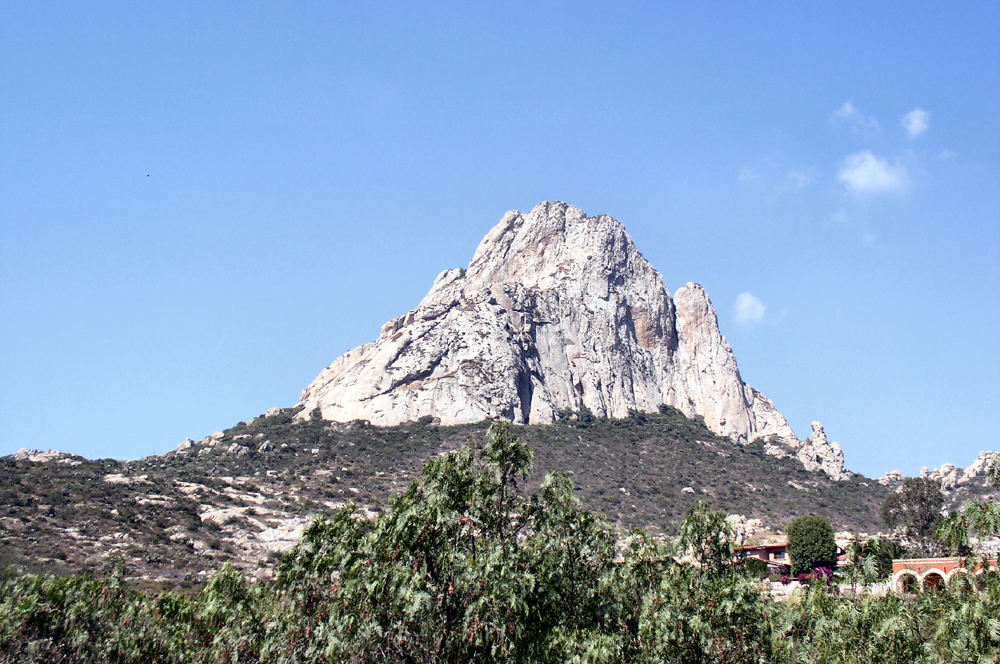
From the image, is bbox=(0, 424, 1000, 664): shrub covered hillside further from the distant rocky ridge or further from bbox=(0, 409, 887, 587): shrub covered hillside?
the distant rocky ridge

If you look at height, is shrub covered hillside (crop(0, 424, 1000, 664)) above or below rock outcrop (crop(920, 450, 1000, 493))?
below

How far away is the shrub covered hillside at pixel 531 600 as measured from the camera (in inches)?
595

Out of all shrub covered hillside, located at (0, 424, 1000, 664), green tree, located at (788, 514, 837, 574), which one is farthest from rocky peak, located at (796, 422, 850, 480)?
shrub covered hillside, located at (0, 424, 1000, 664)

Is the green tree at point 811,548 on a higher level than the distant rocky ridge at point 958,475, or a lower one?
lower

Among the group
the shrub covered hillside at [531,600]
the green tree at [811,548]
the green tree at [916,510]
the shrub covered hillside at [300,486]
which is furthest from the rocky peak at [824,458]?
the shrub covered hillside at [531,600]

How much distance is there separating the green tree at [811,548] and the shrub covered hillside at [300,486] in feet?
60.2

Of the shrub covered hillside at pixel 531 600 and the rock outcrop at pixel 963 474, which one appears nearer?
the shrub covered hillside at pixel 531 600

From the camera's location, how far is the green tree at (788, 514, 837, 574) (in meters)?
65.2

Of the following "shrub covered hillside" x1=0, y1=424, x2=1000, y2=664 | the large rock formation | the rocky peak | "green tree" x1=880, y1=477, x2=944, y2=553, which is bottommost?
"shrub covered hillside" x1=0, y1=424, x2=1000, y2=664

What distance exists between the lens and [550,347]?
Result: 13825 centimetres

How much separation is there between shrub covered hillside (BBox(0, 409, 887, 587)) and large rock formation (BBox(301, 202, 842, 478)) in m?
5.51

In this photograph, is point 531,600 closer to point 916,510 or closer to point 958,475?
point 916,510

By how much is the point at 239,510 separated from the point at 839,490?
8349 cm

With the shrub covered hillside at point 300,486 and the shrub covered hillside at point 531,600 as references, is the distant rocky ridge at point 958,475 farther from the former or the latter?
the shrub covered hillside at point 531,600
